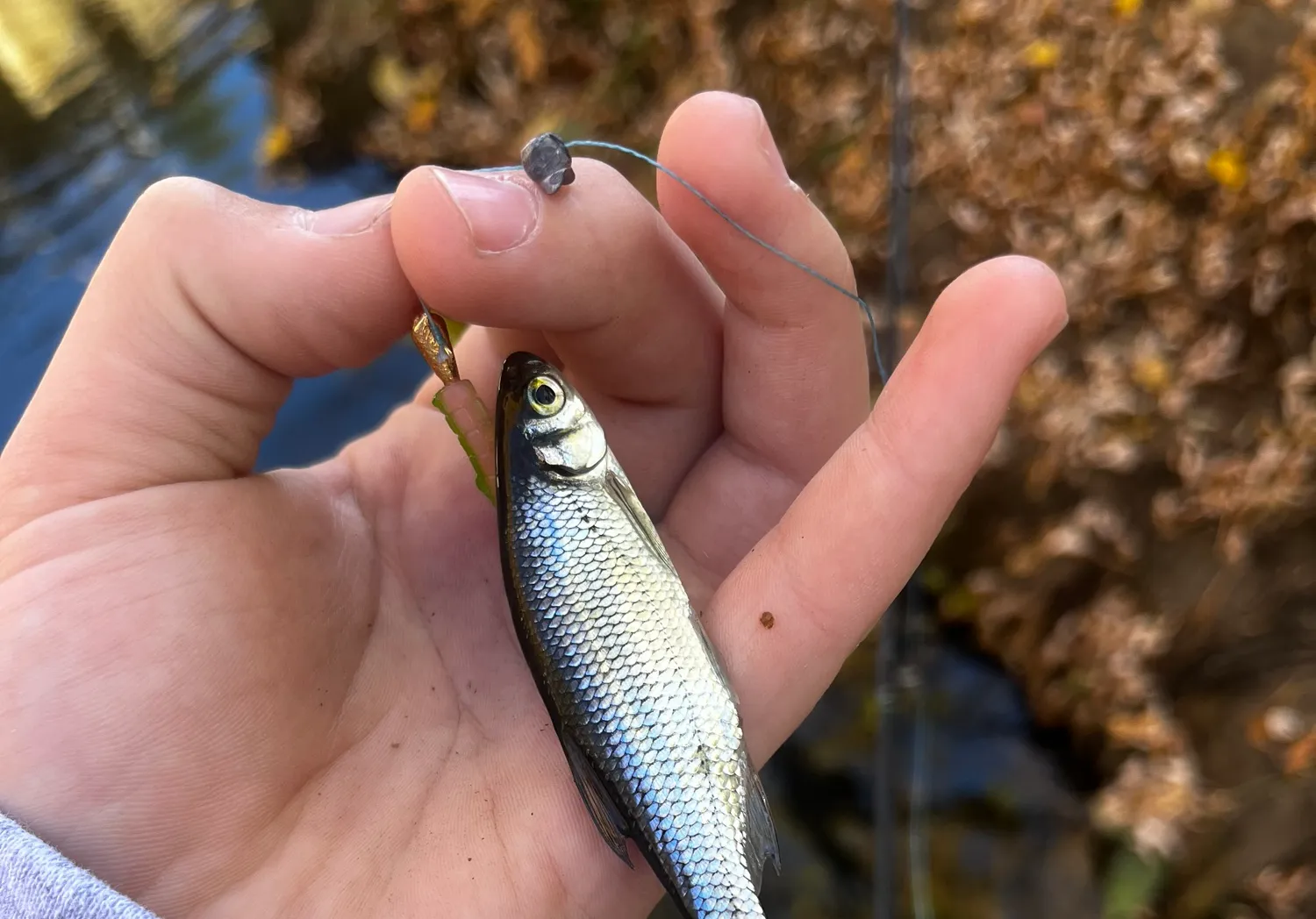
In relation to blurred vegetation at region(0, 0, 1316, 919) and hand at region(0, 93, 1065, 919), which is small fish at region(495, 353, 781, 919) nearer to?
hand at region(0, 93, 1065, 919)

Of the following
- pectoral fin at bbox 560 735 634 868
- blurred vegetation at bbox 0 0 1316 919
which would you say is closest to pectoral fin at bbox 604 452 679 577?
pectoral fin at bbox 560 735 634 868

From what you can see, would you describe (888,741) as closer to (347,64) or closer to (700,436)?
(700,436)

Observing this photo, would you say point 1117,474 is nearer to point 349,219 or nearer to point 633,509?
point 633,509

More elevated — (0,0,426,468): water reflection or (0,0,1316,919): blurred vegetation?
(0,0,426,468): water reflection

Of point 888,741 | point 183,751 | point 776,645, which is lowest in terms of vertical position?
point 888,741

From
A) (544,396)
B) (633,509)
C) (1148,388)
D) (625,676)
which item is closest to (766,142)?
(544,396)

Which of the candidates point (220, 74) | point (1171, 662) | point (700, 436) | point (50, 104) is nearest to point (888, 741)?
point (1171, 662)

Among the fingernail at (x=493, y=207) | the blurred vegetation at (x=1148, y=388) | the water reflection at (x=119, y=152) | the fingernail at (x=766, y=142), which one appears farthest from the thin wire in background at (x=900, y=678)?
the water reflection at (x=119, y=152)
